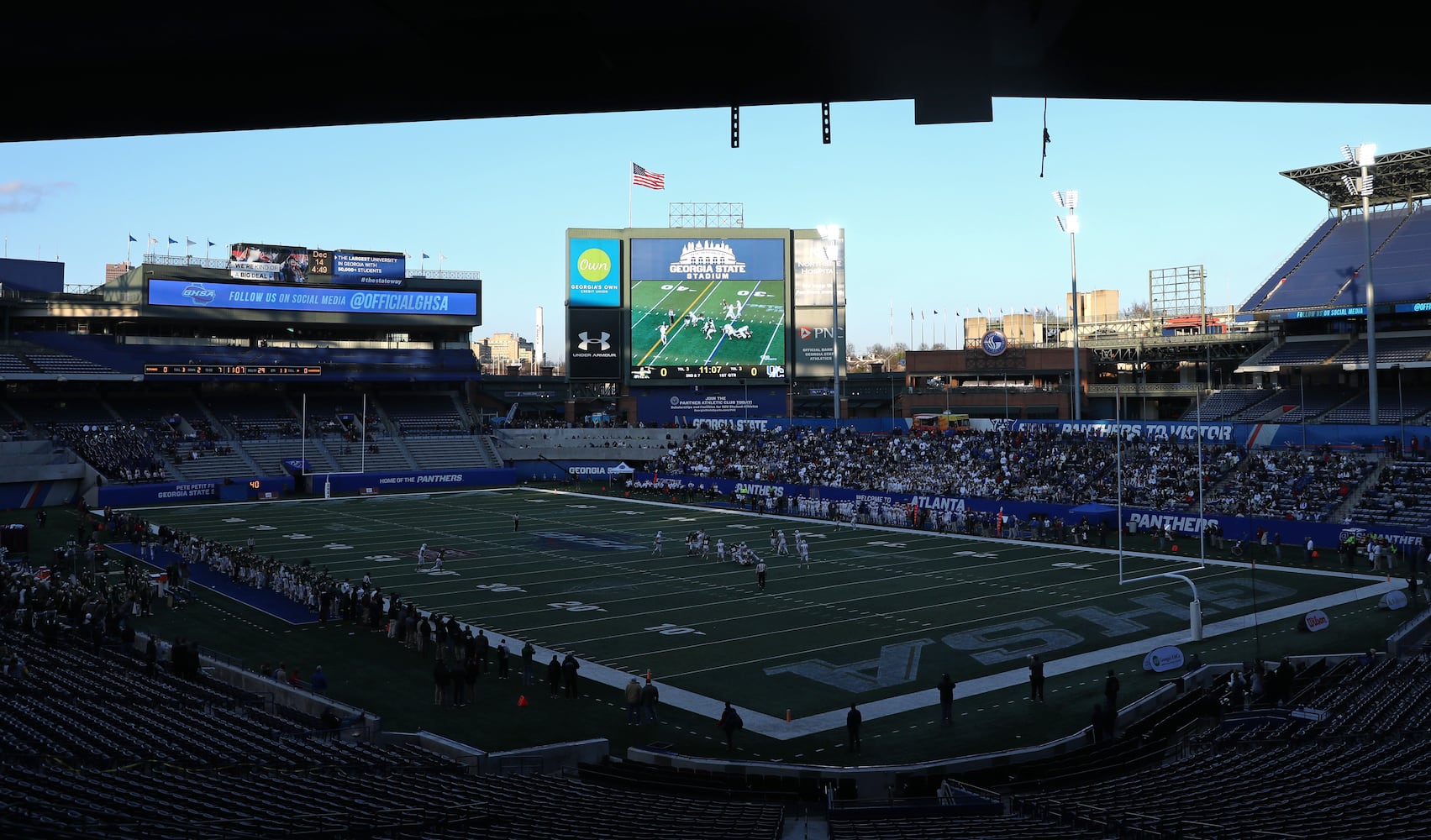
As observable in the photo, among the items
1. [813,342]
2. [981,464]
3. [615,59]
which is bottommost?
[981,464]

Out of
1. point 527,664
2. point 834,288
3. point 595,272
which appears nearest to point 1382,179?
point 834,288

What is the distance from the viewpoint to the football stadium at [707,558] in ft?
43.5

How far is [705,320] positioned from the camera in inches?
2899

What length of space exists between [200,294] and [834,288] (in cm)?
3954

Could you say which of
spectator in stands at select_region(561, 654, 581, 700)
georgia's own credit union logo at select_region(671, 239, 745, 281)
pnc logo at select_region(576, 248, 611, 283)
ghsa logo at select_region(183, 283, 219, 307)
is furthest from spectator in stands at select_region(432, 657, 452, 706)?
ghsa logo at select_region(183, 283, 219, 307)

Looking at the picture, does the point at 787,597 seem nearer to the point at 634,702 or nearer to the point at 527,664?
the point at 527,664

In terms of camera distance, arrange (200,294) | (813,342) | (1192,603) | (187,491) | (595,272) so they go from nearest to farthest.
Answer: (1192,603)
(187,491)
(200,294)
(595,272)
(813,342)

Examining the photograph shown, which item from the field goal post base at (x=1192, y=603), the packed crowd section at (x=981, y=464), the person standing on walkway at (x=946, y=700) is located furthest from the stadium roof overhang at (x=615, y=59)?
the packed crowd section at (x=981, y=464)

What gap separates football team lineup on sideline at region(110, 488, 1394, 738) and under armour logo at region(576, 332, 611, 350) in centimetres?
2558

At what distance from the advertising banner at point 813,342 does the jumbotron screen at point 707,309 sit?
1.51 m

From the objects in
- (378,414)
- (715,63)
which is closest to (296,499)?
(378,414)

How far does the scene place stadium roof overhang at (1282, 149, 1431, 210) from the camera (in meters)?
60.6

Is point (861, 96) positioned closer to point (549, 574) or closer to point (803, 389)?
point (549, 574)

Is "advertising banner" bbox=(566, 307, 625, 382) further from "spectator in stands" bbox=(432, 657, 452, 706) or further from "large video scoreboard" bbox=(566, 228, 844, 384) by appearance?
"spectator in stands" bbox=(432, 657, 452, 706)
